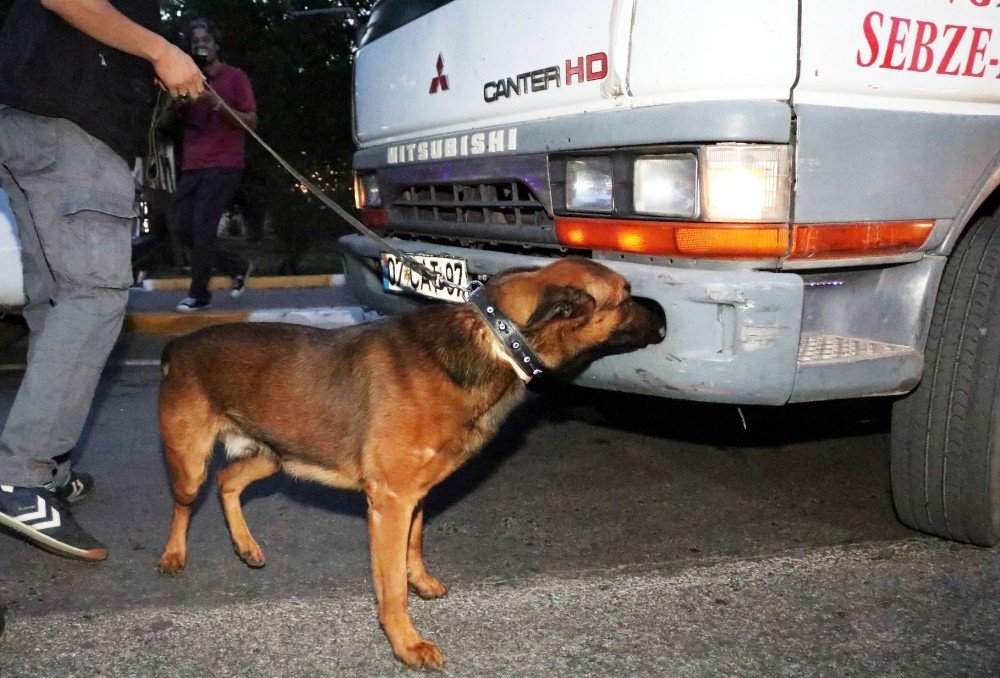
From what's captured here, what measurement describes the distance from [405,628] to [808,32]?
1.96 m

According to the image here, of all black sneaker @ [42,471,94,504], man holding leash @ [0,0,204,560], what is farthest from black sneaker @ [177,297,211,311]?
man holding leash @ [0,0,204,560]

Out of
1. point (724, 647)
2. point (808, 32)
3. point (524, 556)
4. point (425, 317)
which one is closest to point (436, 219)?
point (425, 317)

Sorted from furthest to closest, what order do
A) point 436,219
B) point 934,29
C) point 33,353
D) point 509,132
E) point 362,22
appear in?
point 362,22
point 436,219
point 509,132
point 33,353
point 934,29

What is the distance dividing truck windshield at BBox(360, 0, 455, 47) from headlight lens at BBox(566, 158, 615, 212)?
3.60 ft

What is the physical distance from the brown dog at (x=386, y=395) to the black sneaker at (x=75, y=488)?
2.34 feet

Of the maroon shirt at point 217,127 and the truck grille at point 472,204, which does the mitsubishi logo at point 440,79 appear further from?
the maroon shirt at point 217,127

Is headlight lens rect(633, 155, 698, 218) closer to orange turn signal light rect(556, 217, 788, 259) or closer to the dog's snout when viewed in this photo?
orange turn signal light rect(556, 217, 788, 259)

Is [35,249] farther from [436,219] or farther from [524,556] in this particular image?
[524,556]

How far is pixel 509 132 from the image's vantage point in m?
3.47

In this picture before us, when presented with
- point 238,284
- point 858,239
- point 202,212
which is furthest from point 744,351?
point 238,284

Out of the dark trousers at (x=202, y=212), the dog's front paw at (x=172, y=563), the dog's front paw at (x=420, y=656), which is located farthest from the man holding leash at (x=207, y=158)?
the dog's front paw at (x=420, y=656)

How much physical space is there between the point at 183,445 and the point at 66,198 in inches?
33.9

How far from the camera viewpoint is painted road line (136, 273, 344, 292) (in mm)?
8859

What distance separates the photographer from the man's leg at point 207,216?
23.8ft
